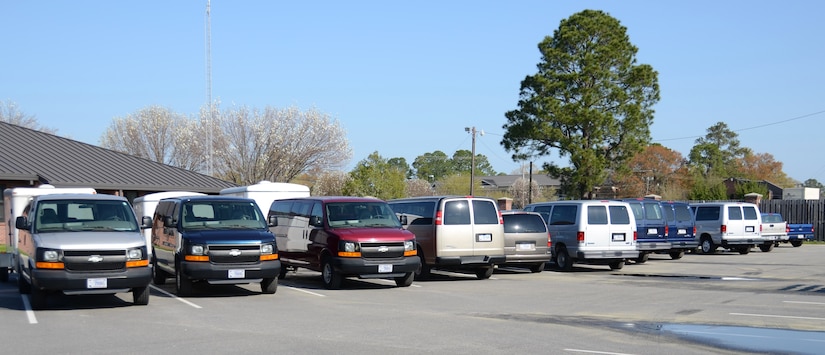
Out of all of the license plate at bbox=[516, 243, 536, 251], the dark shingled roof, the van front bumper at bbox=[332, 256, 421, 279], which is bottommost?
the van front bumper at bbox=[332, 256, 421, 279]

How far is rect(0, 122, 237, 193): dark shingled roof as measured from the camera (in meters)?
32.1

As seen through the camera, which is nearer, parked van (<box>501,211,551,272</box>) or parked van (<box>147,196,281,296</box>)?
parked van (<box>147,196,281,296</box>)

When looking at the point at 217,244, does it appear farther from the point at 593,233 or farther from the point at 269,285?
the point at 593,233

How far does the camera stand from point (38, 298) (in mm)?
13797

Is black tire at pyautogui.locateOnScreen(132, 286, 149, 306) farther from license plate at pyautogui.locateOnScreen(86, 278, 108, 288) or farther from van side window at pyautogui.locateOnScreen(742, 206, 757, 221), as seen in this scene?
van side window at pyautogui.locateOnScreen(742, 206, 757, 221)

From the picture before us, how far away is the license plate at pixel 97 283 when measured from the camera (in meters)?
13.5

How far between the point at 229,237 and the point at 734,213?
21629 millimetres

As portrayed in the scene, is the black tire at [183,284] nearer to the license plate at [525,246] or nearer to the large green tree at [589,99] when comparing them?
the license plate at [525,246]

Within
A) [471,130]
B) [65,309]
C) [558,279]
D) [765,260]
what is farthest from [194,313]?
[471,130]

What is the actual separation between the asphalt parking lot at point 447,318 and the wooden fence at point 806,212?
27.6 m

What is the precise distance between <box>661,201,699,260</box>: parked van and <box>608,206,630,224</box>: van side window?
3912mm

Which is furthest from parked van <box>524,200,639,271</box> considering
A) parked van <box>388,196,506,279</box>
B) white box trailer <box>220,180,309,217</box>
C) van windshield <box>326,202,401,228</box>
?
white box trailer <box>220,180,309,217</box>

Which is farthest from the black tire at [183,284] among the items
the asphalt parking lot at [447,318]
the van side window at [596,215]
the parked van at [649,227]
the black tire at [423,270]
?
A: the parked van at [649,227]

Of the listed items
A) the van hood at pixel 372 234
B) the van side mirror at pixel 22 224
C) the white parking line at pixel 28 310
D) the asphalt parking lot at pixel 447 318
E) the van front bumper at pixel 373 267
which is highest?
the van side mirror at pixel 22 224
